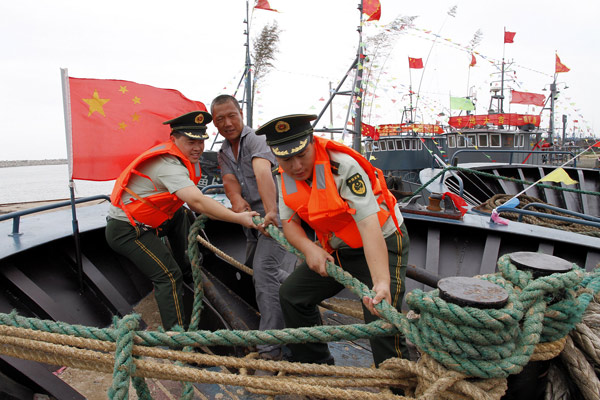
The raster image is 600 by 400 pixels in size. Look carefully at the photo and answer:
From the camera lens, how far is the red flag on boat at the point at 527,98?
22.8 m

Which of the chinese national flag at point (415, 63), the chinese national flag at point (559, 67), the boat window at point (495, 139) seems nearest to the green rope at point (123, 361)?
the boat window at point (495, 139)

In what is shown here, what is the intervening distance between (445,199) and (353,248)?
2.14 m

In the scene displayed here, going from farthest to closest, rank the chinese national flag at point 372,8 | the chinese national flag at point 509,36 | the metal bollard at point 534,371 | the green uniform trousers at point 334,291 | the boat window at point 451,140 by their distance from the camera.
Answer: the chinese national flag at point 509,36, the boat window at point 451,140, the chinese national flag at point 372,8, the green uniform trousers at point 334,291, the metal bollard at point 534,371

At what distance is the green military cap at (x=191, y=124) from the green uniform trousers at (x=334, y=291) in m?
1.25

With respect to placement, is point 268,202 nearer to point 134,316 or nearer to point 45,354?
point 134,316

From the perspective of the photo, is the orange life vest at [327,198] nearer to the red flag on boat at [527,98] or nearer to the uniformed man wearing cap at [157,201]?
the uniformed man wearing cap at [157,201]

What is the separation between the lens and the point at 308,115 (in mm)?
2029

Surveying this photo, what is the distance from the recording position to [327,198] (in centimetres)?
193

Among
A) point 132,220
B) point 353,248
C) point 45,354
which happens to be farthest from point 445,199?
point 45,354

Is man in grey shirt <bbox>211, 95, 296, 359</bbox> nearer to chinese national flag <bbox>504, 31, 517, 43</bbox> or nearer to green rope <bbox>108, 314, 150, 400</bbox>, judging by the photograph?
green rope <bbox>108, 314, 150, 400</bbox>

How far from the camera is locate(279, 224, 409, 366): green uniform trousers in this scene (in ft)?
6.86

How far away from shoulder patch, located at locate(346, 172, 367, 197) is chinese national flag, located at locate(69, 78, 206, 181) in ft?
7.65

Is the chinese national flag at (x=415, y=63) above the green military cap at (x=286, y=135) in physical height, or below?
above

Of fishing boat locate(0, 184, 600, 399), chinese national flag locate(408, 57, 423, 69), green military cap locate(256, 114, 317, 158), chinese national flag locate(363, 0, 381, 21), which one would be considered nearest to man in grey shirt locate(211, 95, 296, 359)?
fishing boat locate(0, 184, 600, 399)
